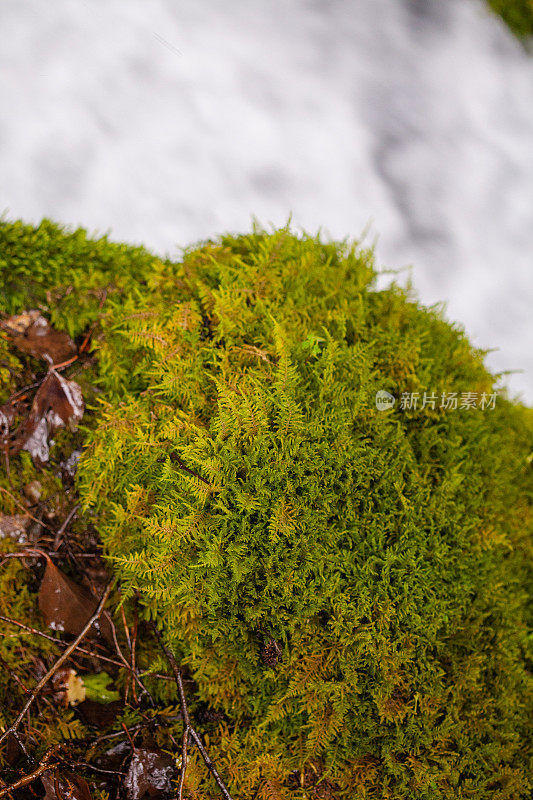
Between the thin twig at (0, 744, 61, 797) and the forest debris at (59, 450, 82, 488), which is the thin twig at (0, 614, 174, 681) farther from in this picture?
the forest debris at (59, 450, 82, 488)

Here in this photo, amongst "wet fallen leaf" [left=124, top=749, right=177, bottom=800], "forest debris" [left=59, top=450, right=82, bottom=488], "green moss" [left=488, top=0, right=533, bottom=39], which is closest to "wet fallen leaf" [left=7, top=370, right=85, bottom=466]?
"forest debris" [left=59, top=450, right=82, bottom=488]

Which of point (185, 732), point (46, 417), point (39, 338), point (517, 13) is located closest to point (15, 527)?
point (46, 417)

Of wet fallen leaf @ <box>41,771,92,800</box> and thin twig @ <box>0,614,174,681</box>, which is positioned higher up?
thin twig @ <box>0,614,174,681</box>

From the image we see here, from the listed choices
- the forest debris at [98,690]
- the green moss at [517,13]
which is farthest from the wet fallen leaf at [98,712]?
the green moss at [517,13]

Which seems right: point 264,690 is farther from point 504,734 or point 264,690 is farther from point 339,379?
point 339,379

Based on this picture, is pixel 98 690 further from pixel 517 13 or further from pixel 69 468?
pixel 517 13

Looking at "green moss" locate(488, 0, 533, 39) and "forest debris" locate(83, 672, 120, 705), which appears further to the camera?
"green moss" locate(488, 0, 533, 39)

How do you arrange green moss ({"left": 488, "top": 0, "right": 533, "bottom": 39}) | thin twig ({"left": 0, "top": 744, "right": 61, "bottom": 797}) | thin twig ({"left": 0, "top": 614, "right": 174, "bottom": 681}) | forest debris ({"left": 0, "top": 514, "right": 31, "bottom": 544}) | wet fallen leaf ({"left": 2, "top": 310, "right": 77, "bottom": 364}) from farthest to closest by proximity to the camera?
green moss ({"left": 488, "top": 0, "right": 533, "bottom": 39}) < wet fallen leaf ({"left": 2, "top": 310, "right": 77, "bottom": 364}) < forest debris ({"left": 0, "top": 514, "right": 31, "bottom": 544}) < thin twig ({"left": 0, "top": 614, "right": 174, "bottom": 681}) < thin twig ({"left": 0, "top": 744, "right": 61, "bottom": 797})

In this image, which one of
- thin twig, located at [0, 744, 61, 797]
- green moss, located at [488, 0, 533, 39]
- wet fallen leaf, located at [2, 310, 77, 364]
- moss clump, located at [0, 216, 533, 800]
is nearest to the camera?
thin twig, located at [0, 744, 61, 797]

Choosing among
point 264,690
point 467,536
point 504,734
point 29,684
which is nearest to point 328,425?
point 467,536
